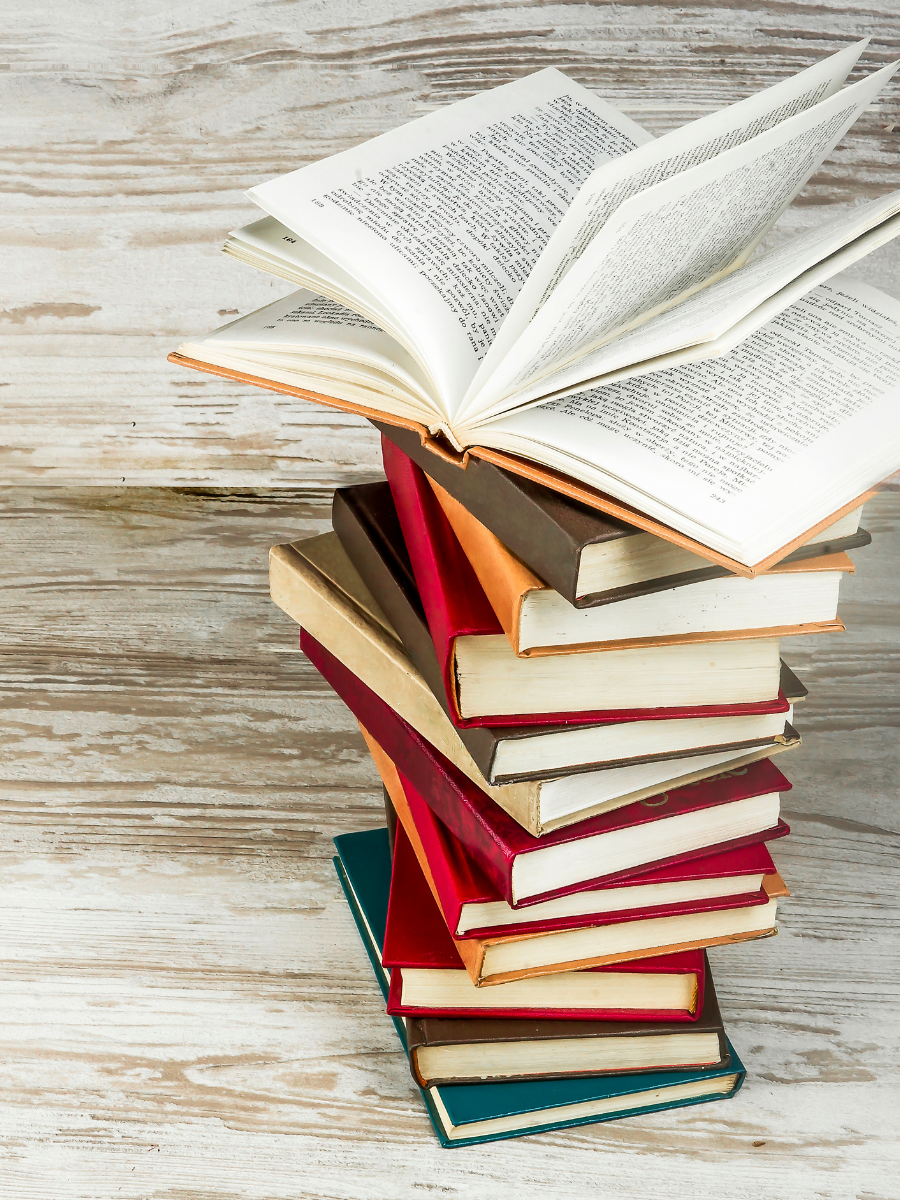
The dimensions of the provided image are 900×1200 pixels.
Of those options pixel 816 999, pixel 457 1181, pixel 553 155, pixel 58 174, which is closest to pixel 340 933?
pixel 457 1181

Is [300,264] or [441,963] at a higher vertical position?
[300,264]

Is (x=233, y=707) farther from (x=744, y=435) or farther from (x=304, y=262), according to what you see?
(x=744, y=435)

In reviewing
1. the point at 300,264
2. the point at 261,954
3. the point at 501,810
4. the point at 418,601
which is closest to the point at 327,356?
the point at 300,264

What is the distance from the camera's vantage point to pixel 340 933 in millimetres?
755

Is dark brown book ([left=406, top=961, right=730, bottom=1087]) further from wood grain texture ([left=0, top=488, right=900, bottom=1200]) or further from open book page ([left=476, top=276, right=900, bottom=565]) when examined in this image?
open book page ([left=476, top=276, right=900, bottom=565])

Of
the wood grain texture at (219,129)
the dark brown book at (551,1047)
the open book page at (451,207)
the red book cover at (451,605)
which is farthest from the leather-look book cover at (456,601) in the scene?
the wood grain texture at (219,129)

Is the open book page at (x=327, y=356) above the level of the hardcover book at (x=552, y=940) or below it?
above

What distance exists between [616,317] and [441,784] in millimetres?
268

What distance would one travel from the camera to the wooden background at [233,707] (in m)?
0.62

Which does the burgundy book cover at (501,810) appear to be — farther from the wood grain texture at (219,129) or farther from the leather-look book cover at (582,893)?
the wood grain texture at (219,129)

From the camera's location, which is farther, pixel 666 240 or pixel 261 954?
pixel 261 954

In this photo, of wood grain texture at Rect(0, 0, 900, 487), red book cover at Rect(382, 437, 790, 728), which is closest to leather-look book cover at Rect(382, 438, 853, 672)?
red book cover at Rect(382, 437, 790, 728)

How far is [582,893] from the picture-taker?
2.03ft

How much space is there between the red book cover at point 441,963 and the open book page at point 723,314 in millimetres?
295
